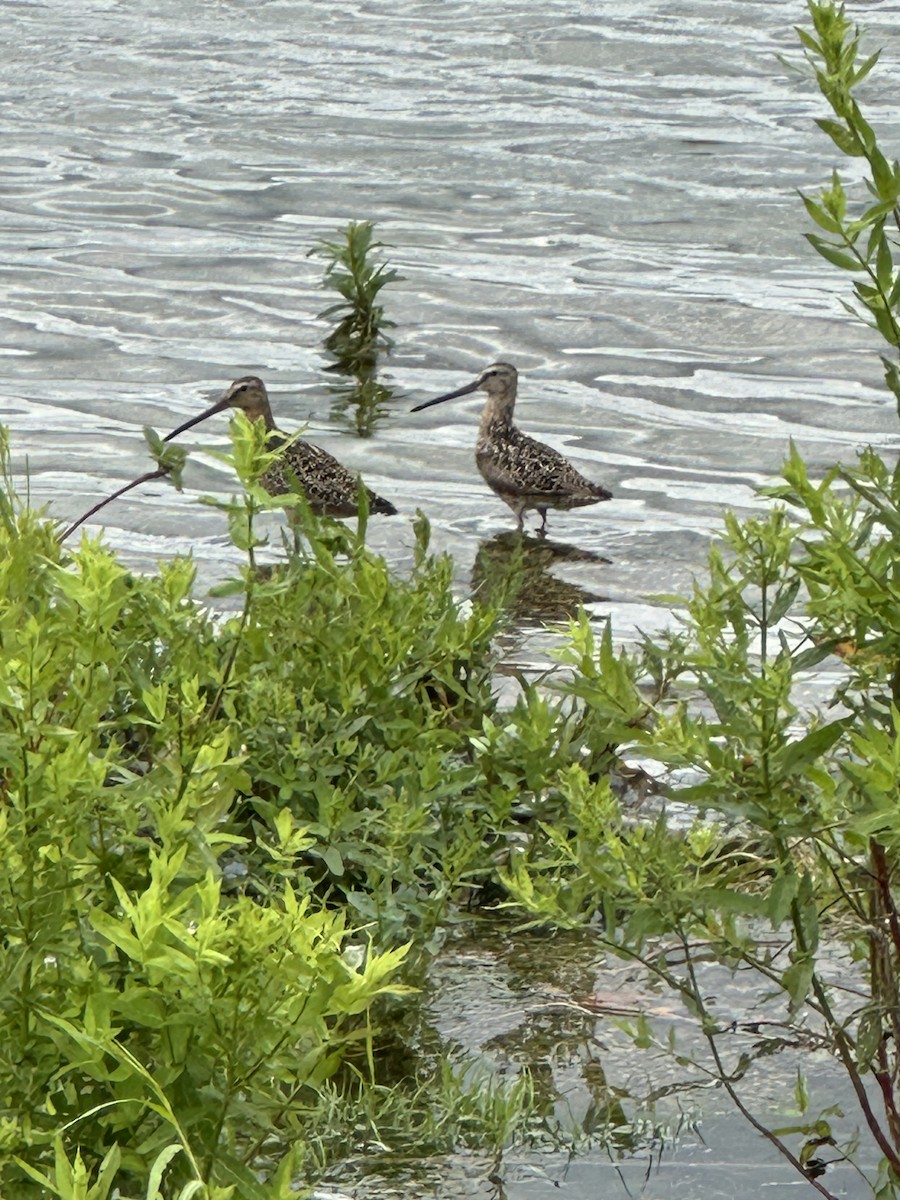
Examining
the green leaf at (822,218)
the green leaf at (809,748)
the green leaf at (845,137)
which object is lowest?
the green leaf at (809,748)

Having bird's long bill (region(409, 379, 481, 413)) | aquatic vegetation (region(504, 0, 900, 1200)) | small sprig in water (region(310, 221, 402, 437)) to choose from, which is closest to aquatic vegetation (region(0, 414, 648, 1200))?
aquatic vegetation (region(504, 0, 900, 1200))

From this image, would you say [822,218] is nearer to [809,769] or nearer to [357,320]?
[809,769]

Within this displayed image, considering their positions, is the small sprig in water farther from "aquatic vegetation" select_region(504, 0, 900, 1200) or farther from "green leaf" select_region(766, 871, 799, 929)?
"green leaf" select_region(766, 871, 799, 929)

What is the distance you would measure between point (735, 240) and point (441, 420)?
397cm

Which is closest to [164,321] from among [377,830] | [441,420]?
[441,420]

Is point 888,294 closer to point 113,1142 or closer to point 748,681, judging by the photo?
point 748,681

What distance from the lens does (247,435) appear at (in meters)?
3.78

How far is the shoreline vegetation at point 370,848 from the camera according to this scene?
9.67ft

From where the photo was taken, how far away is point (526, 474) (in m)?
9.80

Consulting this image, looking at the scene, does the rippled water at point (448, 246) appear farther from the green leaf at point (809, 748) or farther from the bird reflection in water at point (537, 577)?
the green leaf at point (809, 748)

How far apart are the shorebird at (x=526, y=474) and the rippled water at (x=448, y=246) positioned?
234 mm

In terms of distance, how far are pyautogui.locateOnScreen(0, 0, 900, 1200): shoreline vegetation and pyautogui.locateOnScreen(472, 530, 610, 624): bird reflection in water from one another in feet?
9.96

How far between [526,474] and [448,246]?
565cm

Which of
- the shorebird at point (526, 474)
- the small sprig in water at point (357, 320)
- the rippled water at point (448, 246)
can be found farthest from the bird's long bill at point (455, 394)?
the small sprig in water at point (357, 320)
